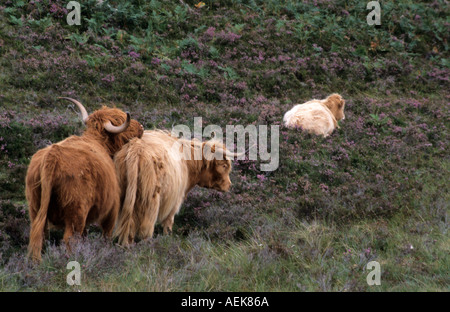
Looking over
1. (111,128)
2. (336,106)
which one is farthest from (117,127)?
(336,106)

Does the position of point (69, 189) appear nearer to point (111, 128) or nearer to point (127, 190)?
point (127, 190)

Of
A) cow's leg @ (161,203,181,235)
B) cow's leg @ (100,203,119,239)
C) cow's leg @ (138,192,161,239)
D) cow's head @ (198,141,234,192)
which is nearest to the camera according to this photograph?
cow's leg @ (100,203,119,239)

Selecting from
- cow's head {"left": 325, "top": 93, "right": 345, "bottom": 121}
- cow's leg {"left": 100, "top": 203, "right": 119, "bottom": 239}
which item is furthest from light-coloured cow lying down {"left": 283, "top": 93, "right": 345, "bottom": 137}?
cow's leg {"left": 100, "top": 203, "right": 119, "bottom": 239}

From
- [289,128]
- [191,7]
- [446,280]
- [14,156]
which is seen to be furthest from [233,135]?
[191,7]

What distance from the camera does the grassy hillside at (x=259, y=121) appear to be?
5281 millimetres

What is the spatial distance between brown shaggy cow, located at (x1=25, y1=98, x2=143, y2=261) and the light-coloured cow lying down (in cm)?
580

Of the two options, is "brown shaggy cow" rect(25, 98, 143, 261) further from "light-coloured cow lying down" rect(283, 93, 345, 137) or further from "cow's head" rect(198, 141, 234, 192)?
"light-coloured cow lying down" rect(283, 93, 345, 137)

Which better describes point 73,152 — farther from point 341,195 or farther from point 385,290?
point 341,195

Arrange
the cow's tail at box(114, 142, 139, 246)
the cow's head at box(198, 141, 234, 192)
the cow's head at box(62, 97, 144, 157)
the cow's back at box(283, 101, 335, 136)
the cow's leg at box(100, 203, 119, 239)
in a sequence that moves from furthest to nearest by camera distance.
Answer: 1. the cow's back at box(283, 101, 335, 136)
2. the cow's head at box(198, 141, 234, 192)
3. the cow's head at box(62, 97, 144, 157)
4. the cow's tail at box(114, 142, 139, 246)
5. the cow's leg at box(100, 203, 119, 239)

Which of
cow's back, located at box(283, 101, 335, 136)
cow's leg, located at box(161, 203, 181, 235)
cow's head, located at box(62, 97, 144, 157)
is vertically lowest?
cow's leg, located at box(161, 203, 181, 235)

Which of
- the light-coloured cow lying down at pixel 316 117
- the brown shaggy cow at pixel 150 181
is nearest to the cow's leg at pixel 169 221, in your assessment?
the brown shaggy cow at pixel 150 181

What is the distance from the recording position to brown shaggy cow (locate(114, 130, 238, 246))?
243 inches

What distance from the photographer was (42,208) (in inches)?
199

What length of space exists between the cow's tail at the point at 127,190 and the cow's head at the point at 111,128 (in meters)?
0.25
